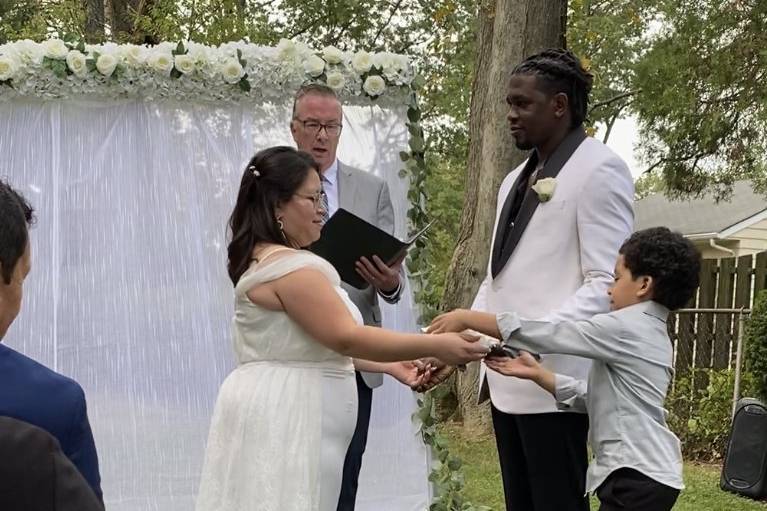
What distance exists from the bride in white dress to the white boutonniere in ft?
1.53

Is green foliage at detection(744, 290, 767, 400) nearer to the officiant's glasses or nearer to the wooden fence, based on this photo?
the wooden fence

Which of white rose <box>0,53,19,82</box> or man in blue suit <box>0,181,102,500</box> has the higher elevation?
white rose <box>0,53,19,82</box>

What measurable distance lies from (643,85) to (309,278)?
7.53 metres

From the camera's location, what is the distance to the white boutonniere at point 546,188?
2.75 metres

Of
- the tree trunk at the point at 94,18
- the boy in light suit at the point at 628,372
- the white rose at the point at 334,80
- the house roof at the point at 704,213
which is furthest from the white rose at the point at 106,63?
the house roof at the point at 704,213

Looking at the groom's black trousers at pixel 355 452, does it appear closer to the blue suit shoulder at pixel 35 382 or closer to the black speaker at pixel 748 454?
the blue suit shoulder at pixel 35 382

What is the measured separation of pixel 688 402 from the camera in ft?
28.1

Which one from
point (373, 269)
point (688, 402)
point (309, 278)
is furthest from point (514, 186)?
point (688, 402)

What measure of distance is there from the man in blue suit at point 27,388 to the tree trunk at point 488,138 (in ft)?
21.3

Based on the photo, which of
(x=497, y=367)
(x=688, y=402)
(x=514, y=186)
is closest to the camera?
(x=497, y=367)

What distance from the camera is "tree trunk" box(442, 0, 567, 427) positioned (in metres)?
7.73

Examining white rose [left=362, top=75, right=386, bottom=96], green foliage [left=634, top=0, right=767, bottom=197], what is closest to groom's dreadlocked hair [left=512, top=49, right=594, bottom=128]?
white rose [left=362, top=75, right=386, bottom=96]

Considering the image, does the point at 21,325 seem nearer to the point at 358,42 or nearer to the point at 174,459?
the point at 174,459

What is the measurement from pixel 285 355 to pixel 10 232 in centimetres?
129
